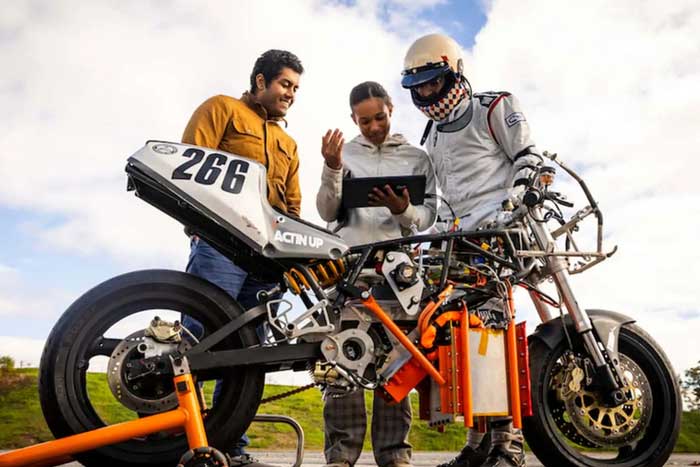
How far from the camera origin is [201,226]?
311cm

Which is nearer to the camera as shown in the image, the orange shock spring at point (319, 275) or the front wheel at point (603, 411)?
the orange shock spring at point (319, 275)

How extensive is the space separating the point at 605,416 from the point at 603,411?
1.3 inches

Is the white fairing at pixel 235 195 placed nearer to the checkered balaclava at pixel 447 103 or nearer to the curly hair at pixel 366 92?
the curly hair at pixel 366 92

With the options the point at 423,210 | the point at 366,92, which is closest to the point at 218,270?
the point at 423,210

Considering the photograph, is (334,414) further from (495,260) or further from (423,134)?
(423,134)

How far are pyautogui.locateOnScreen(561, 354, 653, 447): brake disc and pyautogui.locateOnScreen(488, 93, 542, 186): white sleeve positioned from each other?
1256mm

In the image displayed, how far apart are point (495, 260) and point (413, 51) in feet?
4.78

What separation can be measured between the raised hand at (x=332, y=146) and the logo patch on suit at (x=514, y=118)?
110cm

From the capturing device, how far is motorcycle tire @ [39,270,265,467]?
280cm

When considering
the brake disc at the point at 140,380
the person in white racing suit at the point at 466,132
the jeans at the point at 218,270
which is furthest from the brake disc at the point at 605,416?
the brake disc at the point at 140,380

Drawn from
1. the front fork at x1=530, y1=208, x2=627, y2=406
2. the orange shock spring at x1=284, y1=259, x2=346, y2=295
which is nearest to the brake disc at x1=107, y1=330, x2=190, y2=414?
the orange shock spring at x1=284, y1=259, x2=346, y2=295

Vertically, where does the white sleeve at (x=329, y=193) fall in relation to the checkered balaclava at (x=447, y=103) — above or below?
below

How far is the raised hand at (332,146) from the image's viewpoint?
3.50 m

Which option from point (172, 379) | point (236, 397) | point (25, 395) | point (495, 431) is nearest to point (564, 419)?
point (495, 431)
